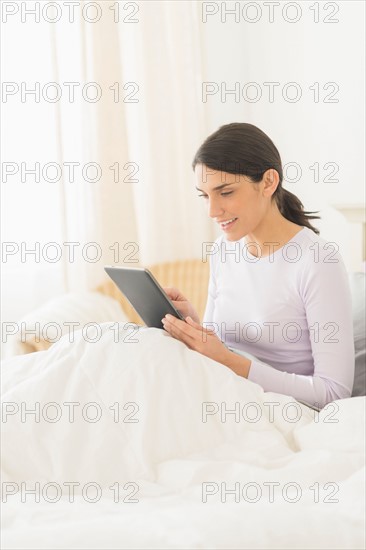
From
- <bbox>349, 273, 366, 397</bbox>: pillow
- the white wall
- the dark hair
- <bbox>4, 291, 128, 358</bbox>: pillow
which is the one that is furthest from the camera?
the white wall

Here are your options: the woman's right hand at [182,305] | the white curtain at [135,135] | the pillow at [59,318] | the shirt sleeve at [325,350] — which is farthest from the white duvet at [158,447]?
the white curtain at [135,135]

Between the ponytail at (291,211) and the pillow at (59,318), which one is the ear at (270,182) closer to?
the ponytail at (291,211)

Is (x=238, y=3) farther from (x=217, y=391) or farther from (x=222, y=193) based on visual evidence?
(x=217, y=391)

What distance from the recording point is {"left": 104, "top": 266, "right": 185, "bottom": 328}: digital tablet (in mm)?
1378

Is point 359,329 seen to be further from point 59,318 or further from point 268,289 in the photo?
point 59,318

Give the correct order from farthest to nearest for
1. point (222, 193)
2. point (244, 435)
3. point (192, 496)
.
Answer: point (222, 193)
point (244, 435)
point (192, 496)

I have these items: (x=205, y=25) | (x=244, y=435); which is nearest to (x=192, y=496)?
(x=244, y=435)

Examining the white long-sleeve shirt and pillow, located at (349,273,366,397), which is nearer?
the white long-sleeve shirt

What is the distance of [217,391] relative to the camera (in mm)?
1235

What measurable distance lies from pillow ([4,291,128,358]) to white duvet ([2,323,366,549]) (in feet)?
3.08

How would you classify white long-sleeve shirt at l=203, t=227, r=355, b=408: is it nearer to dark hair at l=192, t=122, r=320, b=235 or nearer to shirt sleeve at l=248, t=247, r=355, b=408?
shirt sleeve at l=248, t=247, r=355, b=408

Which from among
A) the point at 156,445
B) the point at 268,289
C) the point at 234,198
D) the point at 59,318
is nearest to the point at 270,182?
the point at 234,198

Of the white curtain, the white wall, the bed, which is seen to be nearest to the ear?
the bed

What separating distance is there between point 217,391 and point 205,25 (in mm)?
2249
